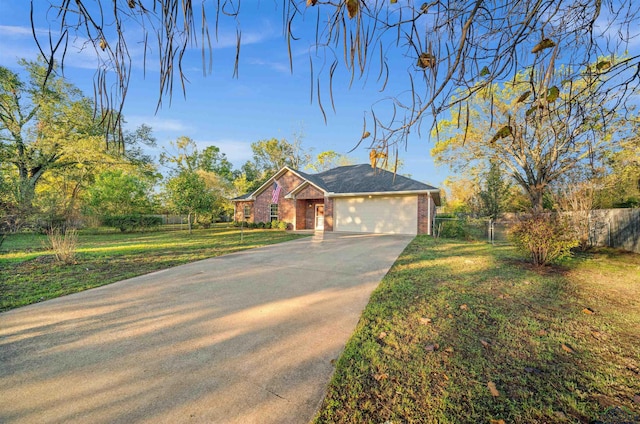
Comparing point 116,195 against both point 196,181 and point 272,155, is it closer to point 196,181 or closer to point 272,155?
point 196,181

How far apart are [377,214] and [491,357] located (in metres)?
13.3

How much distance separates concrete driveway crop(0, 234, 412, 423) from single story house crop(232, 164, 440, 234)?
417 inches

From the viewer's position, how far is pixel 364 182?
56.6ft

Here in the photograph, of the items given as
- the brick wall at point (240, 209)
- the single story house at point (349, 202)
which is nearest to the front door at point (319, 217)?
the single story house at point (349, 202)

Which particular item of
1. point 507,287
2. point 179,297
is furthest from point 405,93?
point 507,287

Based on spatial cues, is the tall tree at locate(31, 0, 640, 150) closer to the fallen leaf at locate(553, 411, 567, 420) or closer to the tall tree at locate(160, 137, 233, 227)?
the fallen leaf at locate(553, 411, 567, 420)

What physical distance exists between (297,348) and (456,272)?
4570 millimetres

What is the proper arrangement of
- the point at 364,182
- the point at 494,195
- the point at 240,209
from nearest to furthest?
the point at 494,195 < the point at 364,182 < the point at 240,209

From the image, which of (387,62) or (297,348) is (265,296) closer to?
(297,348)

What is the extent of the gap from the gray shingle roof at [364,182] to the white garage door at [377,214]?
59 cm

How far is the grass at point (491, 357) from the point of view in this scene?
5.97 ft

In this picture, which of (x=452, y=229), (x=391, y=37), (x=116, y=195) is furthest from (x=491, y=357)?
(x=116, y=195)

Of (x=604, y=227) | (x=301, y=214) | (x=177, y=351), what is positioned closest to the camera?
(x=177, y=351)

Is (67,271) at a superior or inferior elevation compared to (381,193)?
inferior
